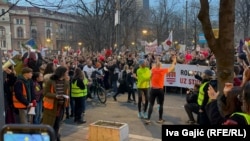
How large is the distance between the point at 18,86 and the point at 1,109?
2.52 metres

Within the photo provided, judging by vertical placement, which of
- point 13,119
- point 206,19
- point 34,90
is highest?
point 206,19

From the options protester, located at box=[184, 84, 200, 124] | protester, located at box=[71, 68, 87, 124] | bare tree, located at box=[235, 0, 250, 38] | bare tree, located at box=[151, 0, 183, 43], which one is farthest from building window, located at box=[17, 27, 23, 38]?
protester, located at box=[184, 84, 200, 124]

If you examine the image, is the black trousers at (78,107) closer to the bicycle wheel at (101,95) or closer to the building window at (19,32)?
the bicycle wheel at (101,95)

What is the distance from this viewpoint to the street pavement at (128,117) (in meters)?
7.61

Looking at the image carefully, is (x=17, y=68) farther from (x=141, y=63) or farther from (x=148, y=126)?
(x=148, y=126)

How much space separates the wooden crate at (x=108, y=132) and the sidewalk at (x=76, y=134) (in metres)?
0.65

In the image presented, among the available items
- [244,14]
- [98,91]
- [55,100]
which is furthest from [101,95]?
[244,14]

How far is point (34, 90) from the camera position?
710cm

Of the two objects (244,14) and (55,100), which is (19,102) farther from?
(244,14)

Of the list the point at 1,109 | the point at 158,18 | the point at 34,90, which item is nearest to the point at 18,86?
the point at 34,90

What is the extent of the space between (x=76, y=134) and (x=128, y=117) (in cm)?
224

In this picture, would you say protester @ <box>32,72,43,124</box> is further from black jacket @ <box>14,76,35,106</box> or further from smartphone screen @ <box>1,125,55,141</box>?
smartphone screen @ <box>1,125,55,141</box>

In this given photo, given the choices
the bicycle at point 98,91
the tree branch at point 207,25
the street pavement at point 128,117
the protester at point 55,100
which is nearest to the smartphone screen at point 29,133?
the tree branch at point 207,25

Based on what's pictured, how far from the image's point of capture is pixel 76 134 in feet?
25.1
